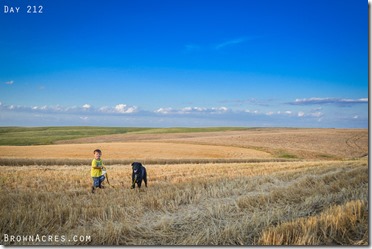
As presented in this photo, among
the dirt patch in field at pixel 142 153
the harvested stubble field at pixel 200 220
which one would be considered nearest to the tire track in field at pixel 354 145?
the dirt patch in field at pixel 142 153

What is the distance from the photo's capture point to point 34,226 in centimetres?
525

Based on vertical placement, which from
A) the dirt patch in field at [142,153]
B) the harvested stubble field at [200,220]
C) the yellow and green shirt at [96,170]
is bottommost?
the dirt patch in field at [142,153]

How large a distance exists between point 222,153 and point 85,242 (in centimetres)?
2822

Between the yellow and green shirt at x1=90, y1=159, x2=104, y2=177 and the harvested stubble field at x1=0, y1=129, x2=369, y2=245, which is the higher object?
the yellow and green shirt at x1=90, y1=159, x2=104, y2=177

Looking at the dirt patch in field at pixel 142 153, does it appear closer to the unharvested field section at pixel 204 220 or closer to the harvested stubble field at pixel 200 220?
the harvested stubble field at pixel 200 220

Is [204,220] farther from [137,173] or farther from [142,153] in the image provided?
[142,153]

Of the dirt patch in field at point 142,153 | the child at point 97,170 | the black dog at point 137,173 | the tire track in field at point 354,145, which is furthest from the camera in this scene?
the dirt patch in field at point 142,153

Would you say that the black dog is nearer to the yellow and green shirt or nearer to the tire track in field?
the yellow and green shirt

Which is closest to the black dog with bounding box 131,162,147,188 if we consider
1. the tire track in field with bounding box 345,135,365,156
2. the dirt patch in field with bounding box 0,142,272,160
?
the tire track in field with bounding box 345,135,365,156

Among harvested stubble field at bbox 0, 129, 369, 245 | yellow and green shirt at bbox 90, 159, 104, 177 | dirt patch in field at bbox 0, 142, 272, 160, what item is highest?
yellow and green shirt at bbox 90, 159, 104, 177

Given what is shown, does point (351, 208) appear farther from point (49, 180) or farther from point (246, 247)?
point (49, 180)

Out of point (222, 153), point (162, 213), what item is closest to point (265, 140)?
point (222, 153)

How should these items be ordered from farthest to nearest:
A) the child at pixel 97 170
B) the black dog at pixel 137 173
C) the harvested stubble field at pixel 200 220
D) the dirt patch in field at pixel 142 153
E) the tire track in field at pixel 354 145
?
the dirt patch in field at pixel 142 153
the tire track in field at pixel 354 145
the black dog at pixel 137 173
the child at pixel 97 170
the harvested stubble field at pixel 200 220

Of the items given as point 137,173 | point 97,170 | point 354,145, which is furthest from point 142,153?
point 97,170
